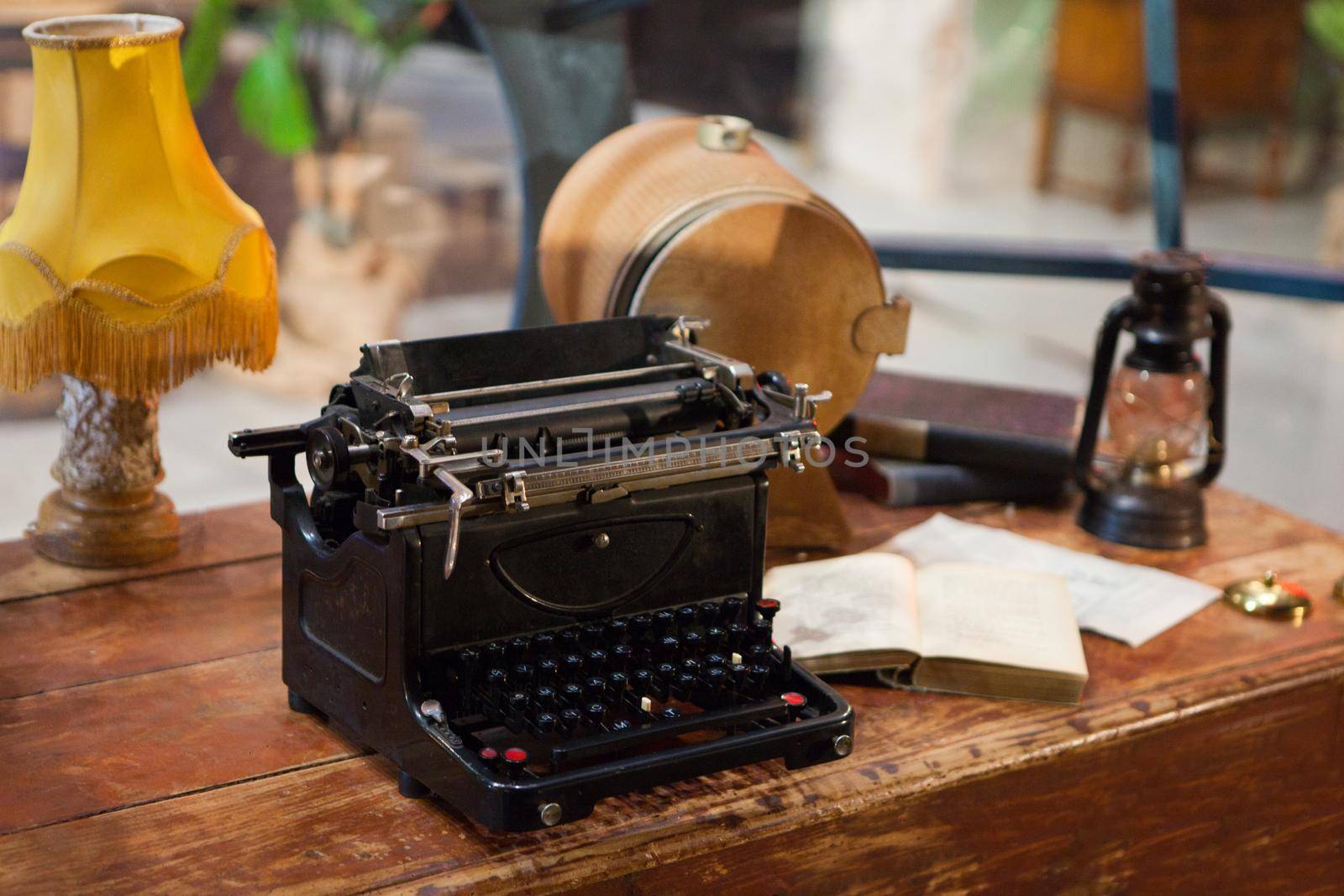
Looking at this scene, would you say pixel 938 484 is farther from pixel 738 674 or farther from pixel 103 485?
pixel 103 485

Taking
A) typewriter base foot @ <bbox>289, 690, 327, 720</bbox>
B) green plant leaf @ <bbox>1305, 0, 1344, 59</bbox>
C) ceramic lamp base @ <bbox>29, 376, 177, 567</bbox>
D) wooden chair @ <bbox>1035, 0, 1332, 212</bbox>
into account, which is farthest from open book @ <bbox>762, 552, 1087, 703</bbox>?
wooden chair @ <bbox>1035, 0, 1332, 212</bbox>

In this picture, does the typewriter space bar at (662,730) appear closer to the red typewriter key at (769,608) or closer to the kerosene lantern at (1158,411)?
the red typewriter key at (769,608)

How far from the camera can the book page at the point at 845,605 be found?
183 cm

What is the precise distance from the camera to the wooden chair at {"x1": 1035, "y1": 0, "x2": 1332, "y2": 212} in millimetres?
7426

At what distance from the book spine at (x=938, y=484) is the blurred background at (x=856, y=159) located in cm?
222

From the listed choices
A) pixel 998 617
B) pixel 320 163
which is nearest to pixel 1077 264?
pixel 998 617

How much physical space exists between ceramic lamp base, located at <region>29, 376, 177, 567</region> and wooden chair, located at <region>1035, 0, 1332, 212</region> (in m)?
6.31

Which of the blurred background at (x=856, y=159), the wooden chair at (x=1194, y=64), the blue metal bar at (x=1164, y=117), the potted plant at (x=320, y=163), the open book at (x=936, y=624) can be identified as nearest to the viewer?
the open book at (x=936, y=624)

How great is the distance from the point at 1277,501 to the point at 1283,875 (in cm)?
278

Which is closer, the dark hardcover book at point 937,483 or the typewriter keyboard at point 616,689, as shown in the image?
the typewriter keyboard at point 616,689

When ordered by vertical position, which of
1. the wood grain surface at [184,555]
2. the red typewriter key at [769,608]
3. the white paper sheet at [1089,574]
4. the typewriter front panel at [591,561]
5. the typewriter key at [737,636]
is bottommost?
the wood grain surface at [184,555]

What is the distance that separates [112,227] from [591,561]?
77 cm

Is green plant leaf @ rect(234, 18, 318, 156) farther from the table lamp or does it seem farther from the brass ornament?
the brass ornament

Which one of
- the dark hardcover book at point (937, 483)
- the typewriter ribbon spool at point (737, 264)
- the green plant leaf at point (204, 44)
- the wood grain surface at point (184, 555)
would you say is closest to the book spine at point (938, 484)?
the dark hardcover book at point (937, 483)
